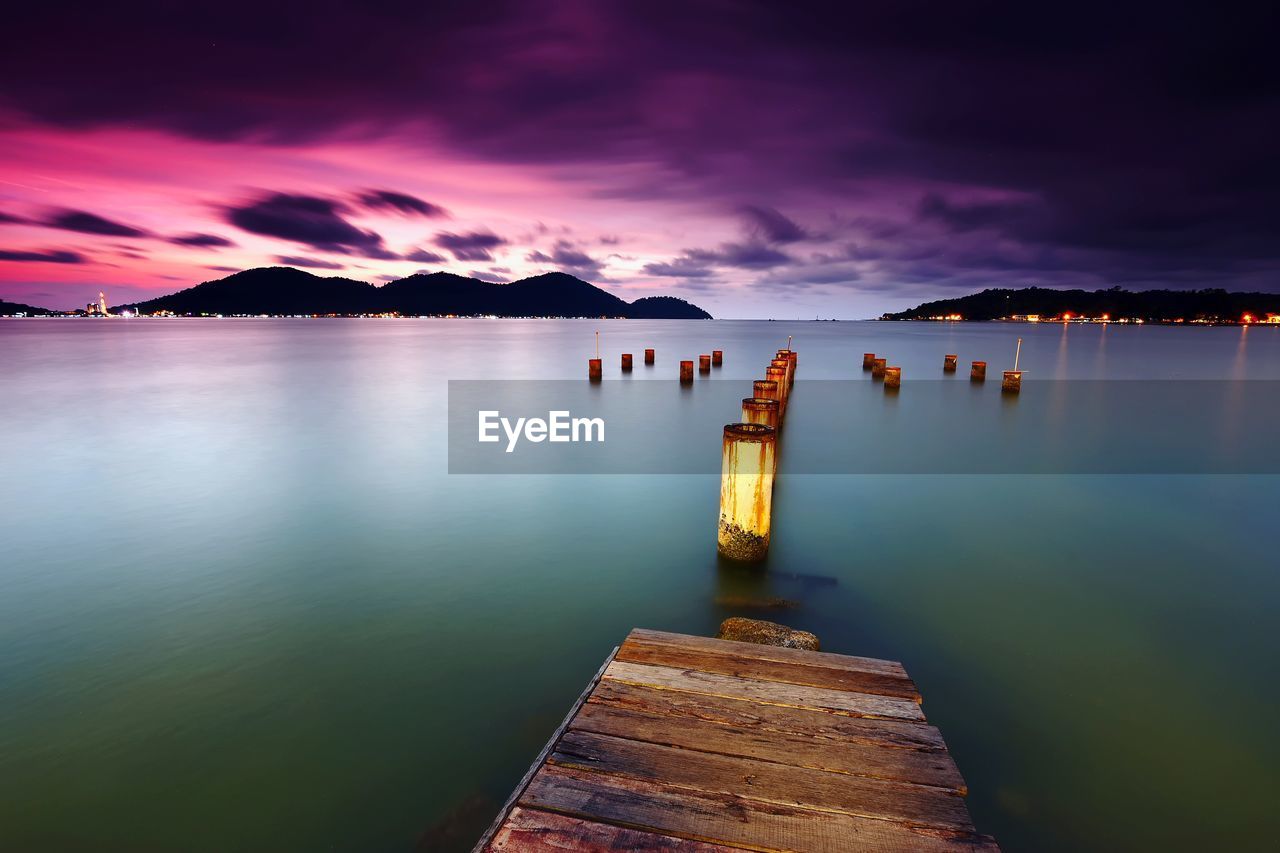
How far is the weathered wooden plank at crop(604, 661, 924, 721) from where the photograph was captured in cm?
322

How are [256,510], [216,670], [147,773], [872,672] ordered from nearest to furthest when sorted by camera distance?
[872,672] → [147,773] → [216,670] → [256,510]

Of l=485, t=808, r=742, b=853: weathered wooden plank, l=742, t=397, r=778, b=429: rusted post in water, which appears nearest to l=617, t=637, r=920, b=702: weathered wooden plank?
l=485, t=808, r=742, b=853: weathered wooden plank

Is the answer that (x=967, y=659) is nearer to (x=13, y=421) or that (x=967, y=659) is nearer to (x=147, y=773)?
(x=147, y=773)

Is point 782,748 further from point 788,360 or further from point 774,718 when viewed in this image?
point 788,360

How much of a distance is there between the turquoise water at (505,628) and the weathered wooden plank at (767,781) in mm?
1537

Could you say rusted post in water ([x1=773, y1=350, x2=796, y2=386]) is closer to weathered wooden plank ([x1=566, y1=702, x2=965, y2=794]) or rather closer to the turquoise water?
the turquoise water

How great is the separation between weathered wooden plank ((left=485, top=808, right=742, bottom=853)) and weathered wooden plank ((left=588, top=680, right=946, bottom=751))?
2.56 feet

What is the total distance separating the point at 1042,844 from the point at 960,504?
7029 millimetres

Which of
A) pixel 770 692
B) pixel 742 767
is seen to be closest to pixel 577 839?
pixel 742 767

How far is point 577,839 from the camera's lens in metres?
2.39

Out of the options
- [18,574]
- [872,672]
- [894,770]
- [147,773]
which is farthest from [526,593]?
[18,574]

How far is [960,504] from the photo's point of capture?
9.88 m

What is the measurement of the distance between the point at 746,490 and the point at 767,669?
10.2ft

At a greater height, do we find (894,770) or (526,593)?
(894,770)
